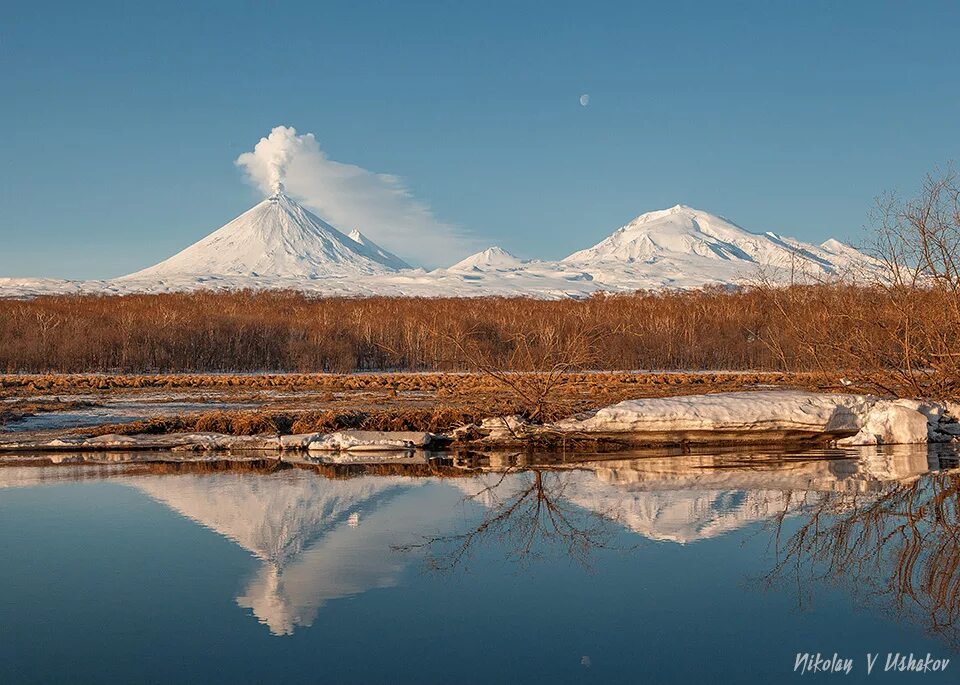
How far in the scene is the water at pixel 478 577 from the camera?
594 cm

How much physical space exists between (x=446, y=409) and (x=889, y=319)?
8936 mm

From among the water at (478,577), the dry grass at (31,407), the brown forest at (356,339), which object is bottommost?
the water at (478,577)

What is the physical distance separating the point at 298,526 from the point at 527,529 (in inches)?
94.6

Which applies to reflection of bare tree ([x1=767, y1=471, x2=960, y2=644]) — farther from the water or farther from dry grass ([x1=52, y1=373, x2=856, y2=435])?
dry grass ([x1=52, y1=373, x2=856, y2=435])

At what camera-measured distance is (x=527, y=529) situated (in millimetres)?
9578

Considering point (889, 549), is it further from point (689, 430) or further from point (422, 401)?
point (422, 401)

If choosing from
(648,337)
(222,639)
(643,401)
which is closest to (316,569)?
(222,639)

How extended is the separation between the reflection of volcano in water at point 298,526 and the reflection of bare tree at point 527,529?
0.59 metres

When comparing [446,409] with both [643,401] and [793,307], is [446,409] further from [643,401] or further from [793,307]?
[793,307]

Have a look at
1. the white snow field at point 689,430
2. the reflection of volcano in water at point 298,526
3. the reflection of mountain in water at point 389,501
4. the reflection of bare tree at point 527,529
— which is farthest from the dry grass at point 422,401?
the reflection of bare tree at point 527,529

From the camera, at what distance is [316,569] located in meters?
7.96

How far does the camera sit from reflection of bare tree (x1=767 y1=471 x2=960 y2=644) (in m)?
7.02

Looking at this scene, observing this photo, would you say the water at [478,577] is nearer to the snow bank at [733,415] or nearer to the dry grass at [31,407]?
the snow bank at [733,415]

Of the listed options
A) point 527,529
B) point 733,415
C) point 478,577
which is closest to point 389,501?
point 527,529
